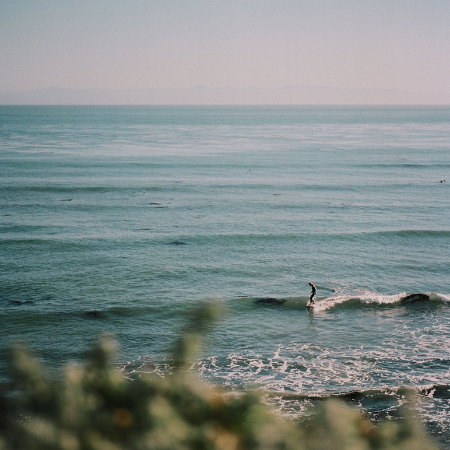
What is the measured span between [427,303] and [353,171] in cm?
4007

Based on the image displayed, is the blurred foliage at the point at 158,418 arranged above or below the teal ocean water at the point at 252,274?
above

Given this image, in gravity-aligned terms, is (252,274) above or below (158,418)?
below

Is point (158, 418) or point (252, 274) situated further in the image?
point (252, 274)

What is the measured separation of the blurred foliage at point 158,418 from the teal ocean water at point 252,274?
88cm

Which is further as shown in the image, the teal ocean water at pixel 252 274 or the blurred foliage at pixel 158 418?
the teal ocean water at pixel 252 274

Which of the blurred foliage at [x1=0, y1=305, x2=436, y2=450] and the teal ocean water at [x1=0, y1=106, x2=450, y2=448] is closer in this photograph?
the blurred foliage at [x1=0, y1=305, x2=436, y2=450]

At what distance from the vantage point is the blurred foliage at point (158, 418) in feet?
7.29

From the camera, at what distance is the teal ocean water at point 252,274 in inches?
749

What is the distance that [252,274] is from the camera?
1154 inches

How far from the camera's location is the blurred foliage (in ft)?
7.29

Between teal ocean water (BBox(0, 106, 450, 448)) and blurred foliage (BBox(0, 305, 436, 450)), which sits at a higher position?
blurred foliage (BBox(0, 305, 436, 450))

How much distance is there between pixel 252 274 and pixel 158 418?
1070 inches

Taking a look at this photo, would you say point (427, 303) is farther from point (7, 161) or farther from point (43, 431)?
point (7, 161)

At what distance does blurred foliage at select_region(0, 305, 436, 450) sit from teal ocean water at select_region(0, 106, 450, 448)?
0.88 m
